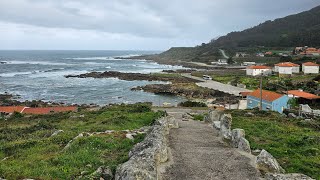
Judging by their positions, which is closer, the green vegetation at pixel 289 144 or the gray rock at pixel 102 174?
the gray rock at pixel 102 174

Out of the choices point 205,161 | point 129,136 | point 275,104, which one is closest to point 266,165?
point 205,161

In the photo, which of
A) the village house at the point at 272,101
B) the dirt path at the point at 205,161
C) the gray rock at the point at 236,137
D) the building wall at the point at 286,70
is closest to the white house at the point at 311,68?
the building wall at the point at 286,70

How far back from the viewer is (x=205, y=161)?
575 inches

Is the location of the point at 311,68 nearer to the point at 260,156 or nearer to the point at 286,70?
the point at 286,70

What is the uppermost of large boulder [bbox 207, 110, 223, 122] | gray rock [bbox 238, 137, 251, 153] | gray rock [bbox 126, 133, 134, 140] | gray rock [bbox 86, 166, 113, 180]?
gray rock [bbox 86, 166, 113, 180]

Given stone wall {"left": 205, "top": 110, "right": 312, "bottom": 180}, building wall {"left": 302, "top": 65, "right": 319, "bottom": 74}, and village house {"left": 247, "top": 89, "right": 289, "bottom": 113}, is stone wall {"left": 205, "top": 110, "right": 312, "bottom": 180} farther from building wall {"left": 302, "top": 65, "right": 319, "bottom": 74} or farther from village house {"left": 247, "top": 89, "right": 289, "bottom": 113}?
building wall {"left": 302, "top": 65, "right": 319, "bottom": 74}

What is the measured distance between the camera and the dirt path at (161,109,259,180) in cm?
1285

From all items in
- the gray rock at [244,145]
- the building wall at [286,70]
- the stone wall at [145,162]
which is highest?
the stone wall at [145,162]

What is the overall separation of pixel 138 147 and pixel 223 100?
48934 mm

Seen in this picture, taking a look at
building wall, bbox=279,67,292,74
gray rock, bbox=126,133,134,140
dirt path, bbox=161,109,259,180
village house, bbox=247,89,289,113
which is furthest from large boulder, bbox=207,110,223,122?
building wall, bbox=279,67,292,74

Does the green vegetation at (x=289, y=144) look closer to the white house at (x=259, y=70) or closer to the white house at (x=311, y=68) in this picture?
the white house at (x=311, y=68)

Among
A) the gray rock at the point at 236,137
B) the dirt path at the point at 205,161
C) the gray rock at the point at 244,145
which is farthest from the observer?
the gray rock at the point at 236,137

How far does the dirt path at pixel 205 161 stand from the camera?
506 inches

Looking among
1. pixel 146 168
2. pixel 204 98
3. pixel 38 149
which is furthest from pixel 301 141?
pixel 204 98
